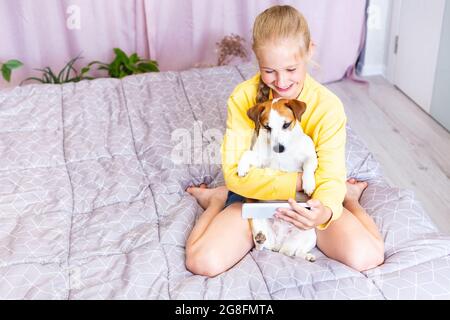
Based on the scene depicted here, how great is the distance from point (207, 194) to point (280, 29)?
23.2 inches

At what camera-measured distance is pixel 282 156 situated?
143 centimetres

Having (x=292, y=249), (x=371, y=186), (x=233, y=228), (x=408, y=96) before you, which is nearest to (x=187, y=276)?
(x=233, y=228)

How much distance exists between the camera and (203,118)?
2109 millimetres

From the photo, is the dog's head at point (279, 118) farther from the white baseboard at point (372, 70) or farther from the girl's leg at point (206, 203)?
the white baseboard at point (372, 70)

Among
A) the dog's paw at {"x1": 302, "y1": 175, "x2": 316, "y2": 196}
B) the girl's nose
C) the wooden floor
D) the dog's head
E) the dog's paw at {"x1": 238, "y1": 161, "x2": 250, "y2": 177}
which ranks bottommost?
the wooden floor

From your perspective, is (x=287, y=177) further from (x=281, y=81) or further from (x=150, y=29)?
(x=150, y=29)

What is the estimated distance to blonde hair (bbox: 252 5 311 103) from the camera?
1373 millimetres

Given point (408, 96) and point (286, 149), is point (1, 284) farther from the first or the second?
point (408, 96)

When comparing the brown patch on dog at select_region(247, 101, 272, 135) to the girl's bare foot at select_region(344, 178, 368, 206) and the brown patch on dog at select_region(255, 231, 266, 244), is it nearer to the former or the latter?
the brown patch on dog at select_region(255, 231, 266, 244)

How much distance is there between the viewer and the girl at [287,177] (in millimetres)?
1383

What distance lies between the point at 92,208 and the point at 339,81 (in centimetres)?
183

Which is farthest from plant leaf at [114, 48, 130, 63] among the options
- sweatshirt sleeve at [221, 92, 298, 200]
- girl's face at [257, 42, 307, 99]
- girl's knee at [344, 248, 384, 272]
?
girl's knee at [344, 248, 384, 272]

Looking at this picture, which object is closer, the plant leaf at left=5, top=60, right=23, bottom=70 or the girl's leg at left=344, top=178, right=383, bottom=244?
the girl's leg at left=344, top=178, right=383, bottom=244

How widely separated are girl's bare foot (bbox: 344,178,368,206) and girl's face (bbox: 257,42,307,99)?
408mm
